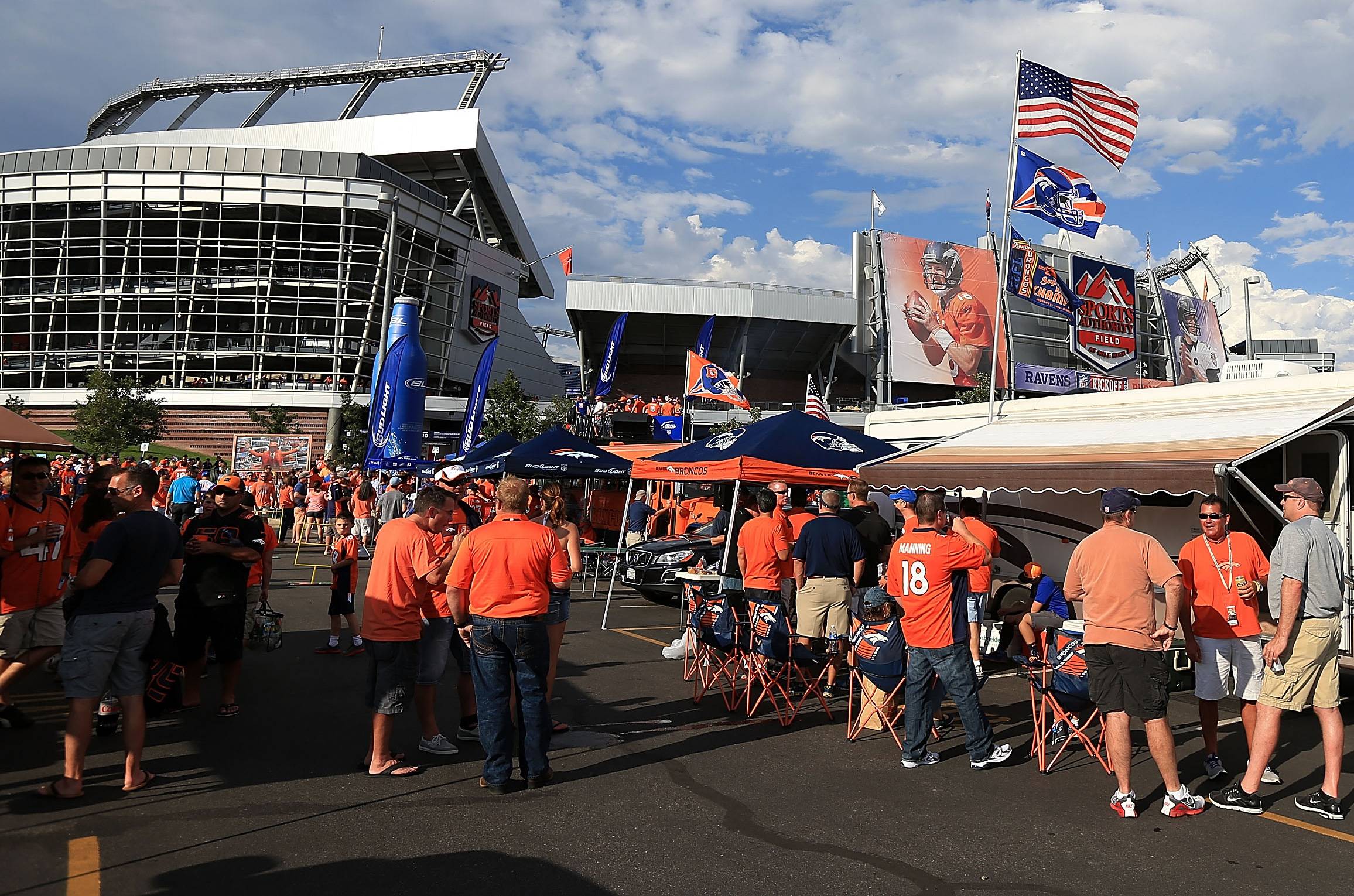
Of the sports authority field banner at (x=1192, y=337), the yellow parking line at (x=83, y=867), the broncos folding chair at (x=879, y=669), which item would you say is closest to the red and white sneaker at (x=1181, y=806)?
the broncos folding chair at (x=879, y=669)

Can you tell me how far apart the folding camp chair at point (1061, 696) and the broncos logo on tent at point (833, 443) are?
19.2 feet

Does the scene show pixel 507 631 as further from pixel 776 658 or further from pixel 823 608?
pixel 823 608

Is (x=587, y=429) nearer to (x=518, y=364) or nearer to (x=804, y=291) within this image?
(x=804, y=291)

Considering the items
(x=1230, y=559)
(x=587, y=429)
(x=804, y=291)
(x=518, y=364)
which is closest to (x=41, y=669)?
(x=1230, y=559)

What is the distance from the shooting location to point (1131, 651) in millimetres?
5078

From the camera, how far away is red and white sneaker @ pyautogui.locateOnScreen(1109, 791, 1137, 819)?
501 centimetres

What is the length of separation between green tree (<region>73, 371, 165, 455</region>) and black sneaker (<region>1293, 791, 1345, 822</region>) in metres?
38.4

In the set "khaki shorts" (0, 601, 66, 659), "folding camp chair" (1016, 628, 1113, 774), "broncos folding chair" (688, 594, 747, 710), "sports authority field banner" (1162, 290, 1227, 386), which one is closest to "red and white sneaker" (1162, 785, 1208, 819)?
"folding camp chair" (1016, 628, 1113, 774)

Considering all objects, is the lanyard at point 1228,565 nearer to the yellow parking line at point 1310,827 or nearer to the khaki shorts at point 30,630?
the yellow parking line at point 1310,827

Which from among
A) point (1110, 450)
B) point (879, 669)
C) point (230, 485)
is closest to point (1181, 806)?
point (879, 669)

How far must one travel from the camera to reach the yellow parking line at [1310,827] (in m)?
4.77

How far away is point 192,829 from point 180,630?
278 cm

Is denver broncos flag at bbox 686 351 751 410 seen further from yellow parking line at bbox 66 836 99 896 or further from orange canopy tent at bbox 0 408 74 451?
yellow parking line at bbox 66 836 99 896

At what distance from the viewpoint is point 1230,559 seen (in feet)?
18.7
